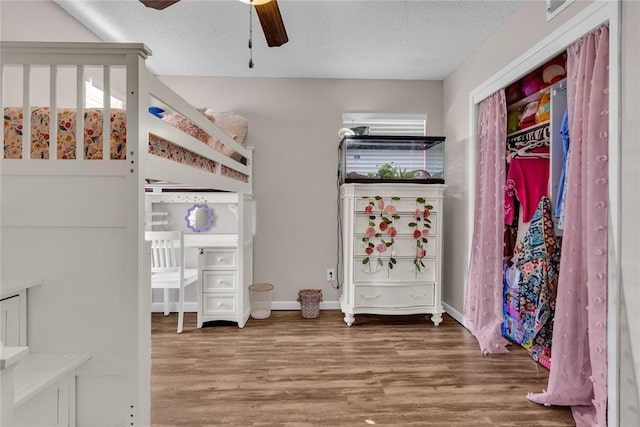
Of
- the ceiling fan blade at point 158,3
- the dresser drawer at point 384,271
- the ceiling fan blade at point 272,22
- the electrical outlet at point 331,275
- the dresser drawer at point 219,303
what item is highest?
the ceiling fan blade at point 158,3

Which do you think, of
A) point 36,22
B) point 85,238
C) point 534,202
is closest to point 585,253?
point 534,202

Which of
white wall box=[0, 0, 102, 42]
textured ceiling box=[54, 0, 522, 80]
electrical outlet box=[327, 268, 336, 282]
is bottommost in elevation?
electrical outlet box=[327, 268, 336, 282]

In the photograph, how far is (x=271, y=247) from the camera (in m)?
3.33

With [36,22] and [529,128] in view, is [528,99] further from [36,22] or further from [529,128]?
[36,22]

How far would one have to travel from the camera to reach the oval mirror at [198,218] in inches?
128

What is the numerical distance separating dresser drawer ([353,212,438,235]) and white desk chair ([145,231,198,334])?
1468mm

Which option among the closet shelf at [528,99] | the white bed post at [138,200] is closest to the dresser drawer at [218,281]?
the white bed post at [138,200]

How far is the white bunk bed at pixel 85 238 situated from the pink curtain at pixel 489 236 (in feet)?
7.48

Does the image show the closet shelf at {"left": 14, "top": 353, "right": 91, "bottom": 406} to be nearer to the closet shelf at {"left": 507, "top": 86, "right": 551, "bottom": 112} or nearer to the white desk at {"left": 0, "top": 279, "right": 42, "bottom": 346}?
the white desk at {"left": 0, "top": 279, "right": 42, "bottom": 346}

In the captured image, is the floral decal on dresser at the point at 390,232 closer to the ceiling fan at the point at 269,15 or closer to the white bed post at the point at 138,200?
the ceiling fan at the point at 269,15

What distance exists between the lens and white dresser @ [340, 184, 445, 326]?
284 cm

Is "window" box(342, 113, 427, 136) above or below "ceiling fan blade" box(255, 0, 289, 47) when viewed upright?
below

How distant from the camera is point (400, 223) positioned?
2.86m

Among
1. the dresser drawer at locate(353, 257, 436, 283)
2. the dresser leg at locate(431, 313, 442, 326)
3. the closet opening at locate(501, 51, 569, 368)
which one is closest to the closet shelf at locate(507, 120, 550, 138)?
the closet opening at locate(501, 51, 569, 368)
